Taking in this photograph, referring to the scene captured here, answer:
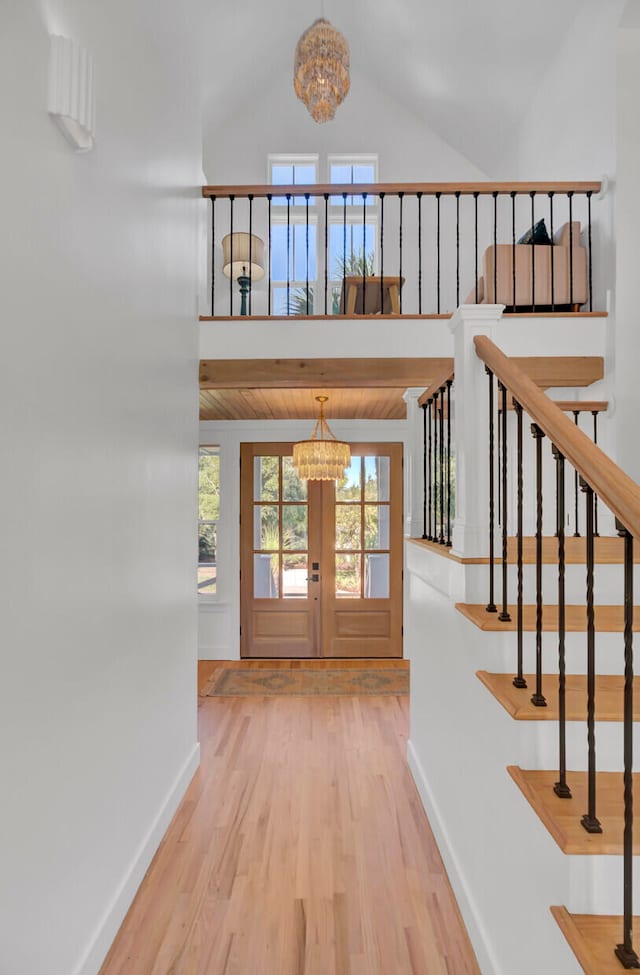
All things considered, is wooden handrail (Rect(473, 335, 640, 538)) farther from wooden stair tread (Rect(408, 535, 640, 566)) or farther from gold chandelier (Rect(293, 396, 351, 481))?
gold chandelier (Rect(293, 396, 351, 481))

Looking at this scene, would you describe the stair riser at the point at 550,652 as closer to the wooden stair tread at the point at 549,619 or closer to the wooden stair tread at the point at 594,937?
the wooden stair tread at the point at 549,619

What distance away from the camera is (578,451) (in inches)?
52.7

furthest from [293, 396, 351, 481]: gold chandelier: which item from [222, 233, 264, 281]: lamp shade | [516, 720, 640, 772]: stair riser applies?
[516, 720, 640, 772]: stair riser

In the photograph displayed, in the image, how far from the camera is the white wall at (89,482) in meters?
1.39

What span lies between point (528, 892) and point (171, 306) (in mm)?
2682

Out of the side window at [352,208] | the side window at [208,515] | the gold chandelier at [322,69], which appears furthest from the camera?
the side window at [352,208]

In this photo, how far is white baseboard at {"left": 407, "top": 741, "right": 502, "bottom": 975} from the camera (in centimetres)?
177

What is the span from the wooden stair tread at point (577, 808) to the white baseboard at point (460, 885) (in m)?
0.66

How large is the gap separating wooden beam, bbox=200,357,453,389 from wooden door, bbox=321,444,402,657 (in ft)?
7.78

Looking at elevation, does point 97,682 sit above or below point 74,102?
below

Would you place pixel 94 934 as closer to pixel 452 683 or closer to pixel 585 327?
pixel 452 683

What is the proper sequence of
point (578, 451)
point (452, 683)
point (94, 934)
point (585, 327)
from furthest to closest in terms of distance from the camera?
point (585, 327)
point (452, 683)
point (94, 934)
point (578, 451)

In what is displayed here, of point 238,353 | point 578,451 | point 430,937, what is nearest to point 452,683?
point 430,937

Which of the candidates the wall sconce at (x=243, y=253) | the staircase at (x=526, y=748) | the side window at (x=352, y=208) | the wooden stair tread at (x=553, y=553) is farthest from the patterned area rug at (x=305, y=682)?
the side window at (x=352, y=208)
